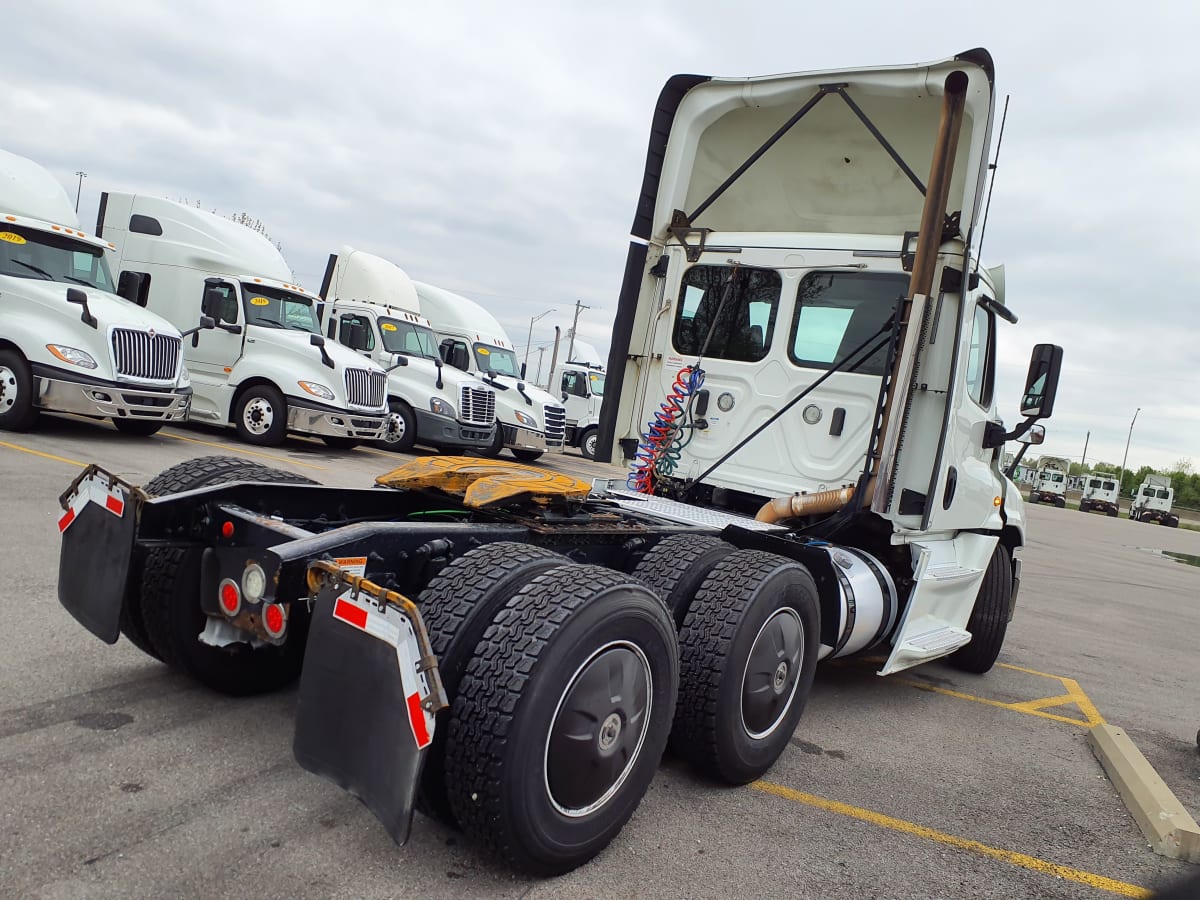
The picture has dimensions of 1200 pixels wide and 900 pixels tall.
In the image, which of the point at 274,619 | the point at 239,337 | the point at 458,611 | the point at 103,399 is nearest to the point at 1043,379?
the point at 458,611

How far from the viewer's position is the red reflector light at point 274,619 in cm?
269

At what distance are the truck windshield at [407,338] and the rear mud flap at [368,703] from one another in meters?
13.6

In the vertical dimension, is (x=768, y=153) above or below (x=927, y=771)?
above

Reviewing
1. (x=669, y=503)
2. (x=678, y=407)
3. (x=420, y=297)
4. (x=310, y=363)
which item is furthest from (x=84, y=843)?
(x=420, y=297)

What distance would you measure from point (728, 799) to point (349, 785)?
63.4 inches

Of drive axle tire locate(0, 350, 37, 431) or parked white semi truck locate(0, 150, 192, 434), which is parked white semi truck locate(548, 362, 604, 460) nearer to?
parked white semi truck locate(0, 150, 192, 434)

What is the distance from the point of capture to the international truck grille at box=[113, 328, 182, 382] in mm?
10312

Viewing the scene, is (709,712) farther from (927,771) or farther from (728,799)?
(927,771)

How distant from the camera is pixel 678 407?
5738 mm

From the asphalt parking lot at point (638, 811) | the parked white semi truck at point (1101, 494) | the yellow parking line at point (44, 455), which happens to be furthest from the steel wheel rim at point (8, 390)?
the parked white semi truck at point (1101, 494)

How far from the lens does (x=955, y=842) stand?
11.0 ft

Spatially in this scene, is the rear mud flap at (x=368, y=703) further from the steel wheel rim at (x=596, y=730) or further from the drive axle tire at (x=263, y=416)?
the drive axle tire at (x=263, y=416)

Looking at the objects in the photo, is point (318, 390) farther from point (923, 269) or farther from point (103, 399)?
point (923, 269)

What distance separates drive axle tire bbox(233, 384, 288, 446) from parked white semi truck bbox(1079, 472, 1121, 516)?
5200 centimetres
